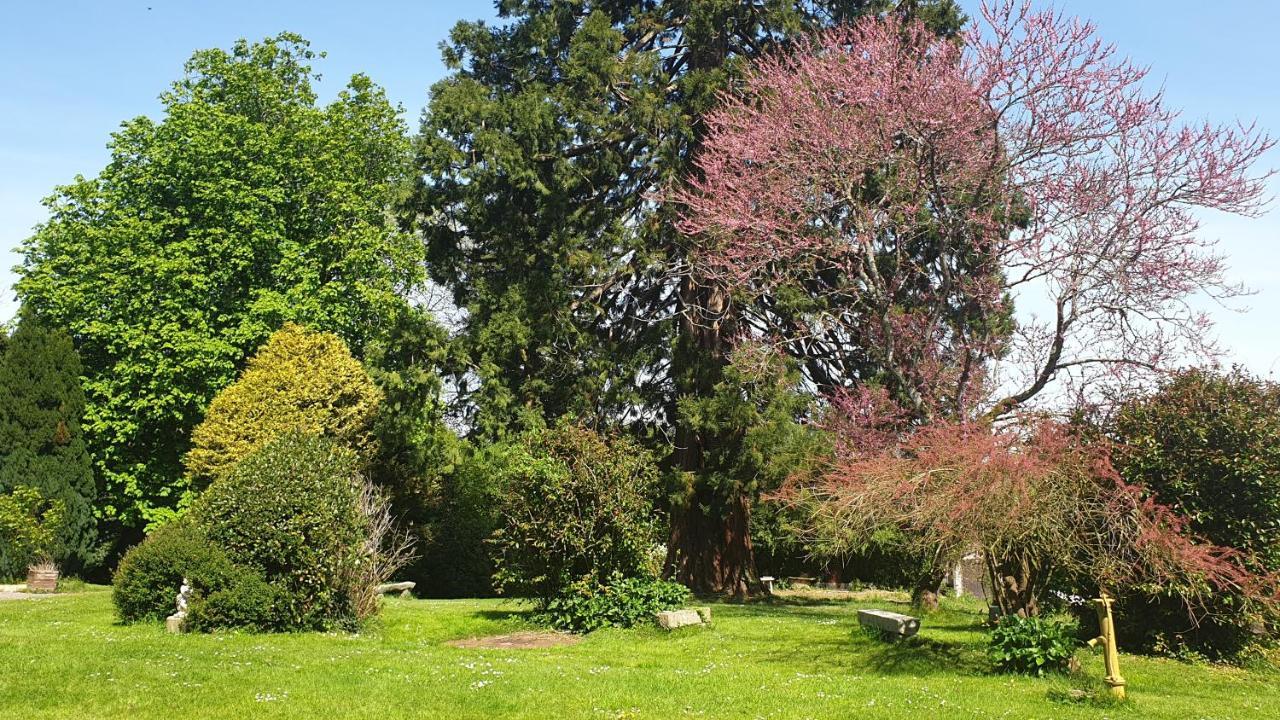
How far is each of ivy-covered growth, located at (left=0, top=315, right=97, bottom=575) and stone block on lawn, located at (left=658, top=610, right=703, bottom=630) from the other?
52.3 feet

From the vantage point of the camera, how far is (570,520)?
14555 millimetres

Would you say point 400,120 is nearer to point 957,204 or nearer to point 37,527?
point 37,527

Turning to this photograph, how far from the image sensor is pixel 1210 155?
587 inches

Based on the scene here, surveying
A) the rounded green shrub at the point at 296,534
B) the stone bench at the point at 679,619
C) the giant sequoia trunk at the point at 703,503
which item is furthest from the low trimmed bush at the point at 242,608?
the giant sequoia trunk at the point at 703,503

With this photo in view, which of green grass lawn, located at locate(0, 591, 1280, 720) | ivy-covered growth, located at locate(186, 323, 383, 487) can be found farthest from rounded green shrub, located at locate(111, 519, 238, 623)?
ivy-covered growth, located at locate(186, 323, 383, 487)

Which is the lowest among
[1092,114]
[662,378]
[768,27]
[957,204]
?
[662,378]

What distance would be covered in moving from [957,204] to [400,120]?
18.2 metres

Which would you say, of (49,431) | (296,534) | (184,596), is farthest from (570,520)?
(49,431)

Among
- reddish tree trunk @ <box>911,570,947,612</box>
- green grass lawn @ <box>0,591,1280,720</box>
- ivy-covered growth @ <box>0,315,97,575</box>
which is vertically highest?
ivy-covered growth @ <box>0,315,97,575</box>

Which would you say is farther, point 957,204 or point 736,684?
point 957,204

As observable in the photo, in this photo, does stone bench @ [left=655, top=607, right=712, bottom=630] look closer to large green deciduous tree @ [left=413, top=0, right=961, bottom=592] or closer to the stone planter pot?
large green deciduous tree @ [left=413, top=0, right=961, bottom=592]

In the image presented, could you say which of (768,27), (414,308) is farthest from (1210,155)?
(414,308)

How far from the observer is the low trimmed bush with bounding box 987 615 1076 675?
1000 centimetres

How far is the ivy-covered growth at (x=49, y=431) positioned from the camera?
2291 centimetres
